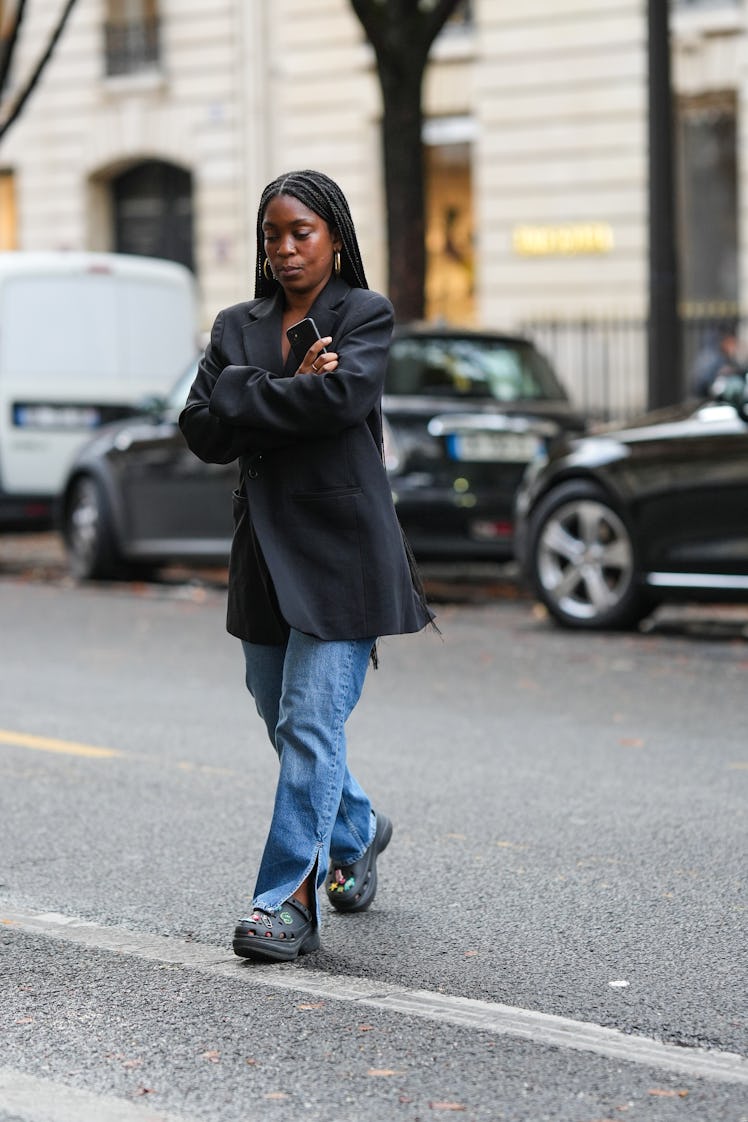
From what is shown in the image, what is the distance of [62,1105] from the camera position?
3.82 metres

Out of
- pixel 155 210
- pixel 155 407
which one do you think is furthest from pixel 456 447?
pixel 155 210

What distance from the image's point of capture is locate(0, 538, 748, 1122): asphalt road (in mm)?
3957

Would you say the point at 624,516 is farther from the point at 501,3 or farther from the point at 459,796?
the point at 501,3

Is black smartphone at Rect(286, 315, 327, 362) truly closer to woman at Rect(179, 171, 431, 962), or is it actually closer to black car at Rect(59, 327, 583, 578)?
woman at Rect(179, 171, 431, 962)

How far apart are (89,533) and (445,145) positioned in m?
13.0

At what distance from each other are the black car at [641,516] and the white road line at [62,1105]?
6.99 metres

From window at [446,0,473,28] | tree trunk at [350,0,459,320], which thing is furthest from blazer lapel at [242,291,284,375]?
window at [446,0,473,28]

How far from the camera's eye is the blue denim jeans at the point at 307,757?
4777 mm

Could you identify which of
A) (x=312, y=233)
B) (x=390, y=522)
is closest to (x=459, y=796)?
(x=390, y=522)

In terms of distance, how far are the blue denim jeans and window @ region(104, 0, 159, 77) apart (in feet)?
83.2

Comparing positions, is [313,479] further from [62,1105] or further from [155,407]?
[155,407]

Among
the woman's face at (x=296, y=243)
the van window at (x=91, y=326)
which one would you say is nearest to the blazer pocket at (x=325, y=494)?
the woman's face at (x=296, y=243)

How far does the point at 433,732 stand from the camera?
26.5 feet

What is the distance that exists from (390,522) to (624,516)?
6.20 metres
